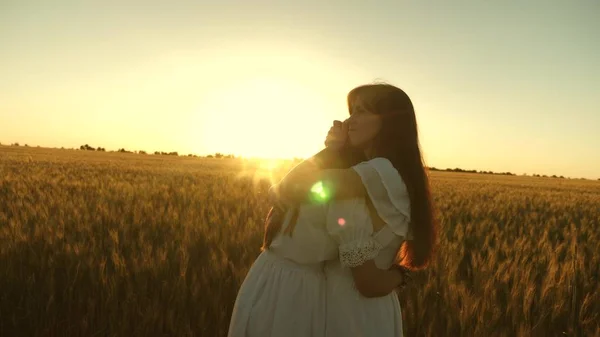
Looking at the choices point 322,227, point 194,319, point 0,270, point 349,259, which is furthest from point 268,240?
point 0,270

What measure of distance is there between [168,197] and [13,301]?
172 inches

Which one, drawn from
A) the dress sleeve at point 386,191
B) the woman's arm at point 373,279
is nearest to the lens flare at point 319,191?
the dress sleeve at point 386,191

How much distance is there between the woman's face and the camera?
1.55 meters

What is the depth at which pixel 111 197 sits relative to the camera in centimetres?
662

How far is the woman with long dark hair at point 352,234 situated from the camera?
1.39m

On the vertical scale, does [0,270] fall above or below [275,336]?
below

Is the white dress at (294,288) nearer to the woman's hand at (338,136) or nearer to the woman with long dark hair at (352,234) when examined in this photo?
the woman with long dark hair at (352,234)

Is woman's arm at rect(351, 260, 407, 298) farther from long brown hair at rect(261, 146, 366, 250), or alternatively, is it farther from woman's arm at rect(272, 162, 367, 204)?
long brown hair at rect(261, 146, 366, 250)

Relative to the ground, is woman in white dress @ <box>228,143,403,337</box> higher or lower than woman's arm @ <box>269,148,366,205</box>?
lower

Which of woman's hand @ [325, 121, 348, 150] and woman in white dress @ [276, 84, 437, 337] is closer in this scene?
woman in white dress @ [276, 84, 437, 337]

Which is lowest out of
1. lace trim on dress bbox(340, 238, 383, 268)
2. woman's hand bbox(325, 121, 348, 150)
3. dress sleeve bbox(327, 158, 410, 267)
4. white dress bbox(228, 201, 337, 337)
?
white dress bbox(228, 201, 337, 337)

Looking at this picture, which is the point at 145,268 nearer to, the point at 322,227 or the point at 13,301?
the point at 13,301

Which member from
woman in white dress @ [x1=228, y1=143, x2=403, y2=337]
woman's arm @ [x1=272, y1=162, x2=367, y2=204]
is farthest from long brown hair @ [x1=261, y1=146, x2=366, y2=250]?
woman's arm @ [x1=272, y1=162, x2=367, y2=204]

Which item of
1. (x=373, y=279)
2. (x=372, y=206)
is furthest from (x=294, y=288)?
(x=372, y=206)
